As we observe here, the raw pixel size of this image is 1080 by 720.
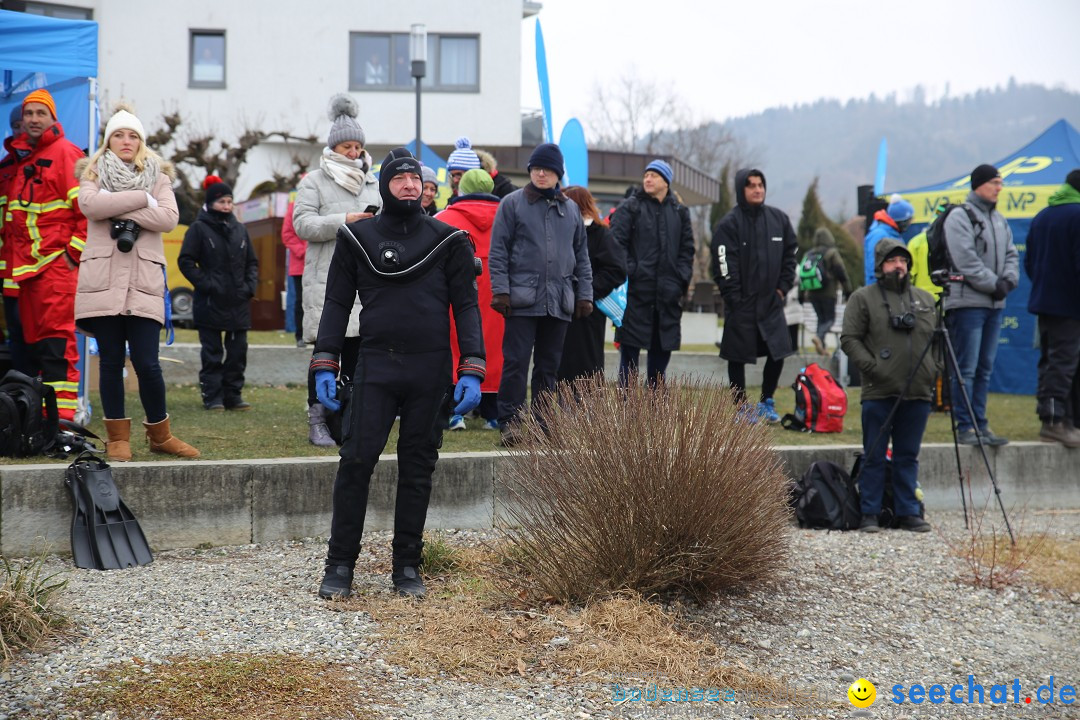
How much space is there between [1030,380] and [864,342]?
7352mm

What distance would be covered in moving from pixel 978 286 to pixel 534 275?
12.2ft

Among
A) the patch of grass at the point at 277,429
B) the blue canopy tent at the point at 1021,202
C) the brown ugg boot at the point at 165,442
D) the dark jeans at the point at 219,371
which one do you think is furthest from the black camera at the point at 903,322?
the blue canopy tent at the point at 1021,202

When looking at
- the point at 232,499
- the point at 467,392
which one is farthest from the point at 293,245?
the point at 467,392

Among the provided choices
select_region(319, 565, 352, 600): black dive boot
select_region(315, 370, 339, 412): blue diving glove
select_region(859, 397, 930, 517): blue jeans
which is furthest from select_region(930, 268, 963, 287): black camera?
select_region(319, 565, 352, 600): black dive boot

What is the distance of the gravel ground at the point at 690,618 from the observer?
4129 mm

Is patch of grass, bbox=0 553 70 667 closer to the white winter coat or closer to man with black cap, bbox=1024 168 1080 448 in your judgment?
the white winter coat

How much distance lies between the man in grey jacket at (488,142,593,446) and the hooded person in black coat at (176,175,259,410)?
277cm

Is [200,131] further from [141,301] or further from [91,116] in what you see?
[141,301]

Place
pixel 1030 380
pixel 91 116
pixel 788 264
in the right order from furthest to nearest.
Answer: pixel 1030 380 → pixel 788 264 → pixel 91 116

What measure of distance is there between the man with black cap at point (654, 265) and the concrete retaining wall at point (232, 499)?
7.74 ft

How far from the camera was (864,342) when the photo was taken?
7793 millimetres

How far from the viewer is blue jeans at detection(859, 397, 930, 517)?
301 inches

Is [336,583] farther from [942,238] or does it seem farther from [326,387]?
[942,238]

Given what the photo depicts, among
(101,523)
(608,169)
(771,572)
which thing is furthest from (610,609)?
(608,169)
